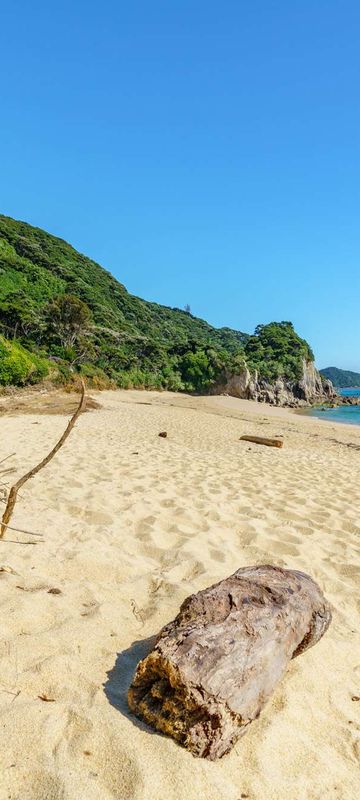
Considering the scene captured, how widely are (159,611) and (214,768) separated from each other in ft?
4.14

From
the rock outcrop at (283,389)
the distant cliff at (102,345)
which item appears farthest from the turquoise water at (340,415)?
the distant cliff at (102,345)

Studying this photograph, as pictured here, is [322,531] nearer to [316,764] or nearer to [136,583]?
[136,583]

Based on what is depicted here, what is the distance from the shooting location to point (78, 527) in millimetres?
4352

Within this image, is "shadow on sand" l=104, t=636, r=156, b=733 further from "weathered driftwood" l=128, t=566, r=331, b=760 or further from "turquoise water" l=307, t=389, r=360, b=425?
"turquoise water" l=307, t=389, r=360, b=425

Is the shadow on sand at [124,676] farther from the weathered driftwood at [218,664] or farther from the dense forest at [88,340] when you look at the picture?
the dense forest at [88,340]

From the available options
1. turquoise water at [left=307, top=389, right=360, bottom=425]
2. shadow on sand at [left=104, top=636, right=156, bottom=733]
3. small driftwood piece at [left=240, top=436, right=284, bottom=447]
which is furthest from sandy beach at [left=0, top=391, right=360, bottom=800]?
turquoise water at [left=307, top=389, right=360, bottom=425]

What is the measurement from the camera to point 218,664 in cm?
181

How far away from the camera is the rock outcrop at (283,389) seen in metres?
56.1

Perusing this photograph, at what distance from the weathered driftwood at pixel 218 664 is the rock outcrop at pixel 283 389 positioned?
178ft

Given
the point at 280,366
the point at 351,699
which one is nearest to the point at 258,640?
the point at 351,699

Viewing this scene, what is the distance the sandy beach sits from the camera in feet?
5.29

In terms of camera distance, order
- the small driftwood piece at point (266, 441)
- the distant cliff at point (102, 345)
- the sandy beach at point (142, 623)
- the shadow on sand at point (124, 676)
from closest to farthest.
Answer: the sandy beach at point (142, 623)
the shadow on sand at point (124, 676)
the small driftwood piece at point (266, 441)
the distant cliff at point (102, 345)

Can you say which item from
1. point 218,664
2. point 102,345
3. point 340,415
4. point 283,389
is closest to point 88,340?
point 102,345

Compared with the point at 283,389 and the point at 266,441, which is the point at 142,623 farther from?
the point at 283,389
